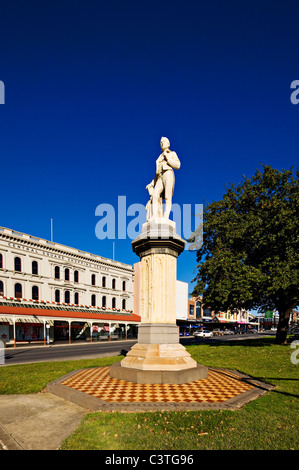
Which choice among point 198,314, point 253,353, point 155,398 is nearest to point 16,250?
point 253,353

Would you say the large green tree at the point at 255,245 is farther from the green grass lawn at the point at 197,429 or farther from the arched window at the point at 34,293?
the arched window at the point at 34,293

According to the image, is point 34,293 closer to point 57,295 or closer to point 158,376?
point 57,295

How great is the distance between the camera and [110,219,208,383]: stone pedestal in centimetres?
716

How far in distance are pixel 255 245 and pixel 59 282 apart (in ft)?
83.3

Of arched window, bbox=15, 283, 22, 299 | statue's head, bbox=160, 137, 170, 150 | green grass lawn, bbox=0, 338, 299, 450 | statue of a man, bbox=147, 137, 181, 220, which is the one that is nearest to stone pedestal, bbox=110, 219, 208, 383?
statue of a man, bbox=147, 137, 181, 220

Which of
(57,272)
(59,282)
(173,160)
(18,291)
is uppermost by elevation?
(173,160)

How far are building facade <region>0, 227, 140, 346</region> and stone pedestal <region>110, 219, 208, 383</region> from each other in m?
21.7

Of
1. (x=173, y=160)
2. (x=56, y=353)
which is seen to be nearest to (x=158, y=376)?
(x=173, y=160)

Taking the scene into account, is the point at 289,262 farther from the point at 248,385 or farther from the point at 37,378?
the point at 37,378

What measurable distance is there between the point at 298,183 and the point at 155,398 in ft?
56.4

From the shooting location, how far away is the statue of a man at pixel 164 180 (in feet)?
29.1

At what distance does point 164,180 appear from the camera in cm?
892

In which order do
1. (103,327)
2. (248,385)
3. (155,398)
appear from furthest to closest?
1. (103,327)
2. (248,385)
3. (155,398)

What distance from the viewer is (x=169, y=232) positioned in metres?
8.30
